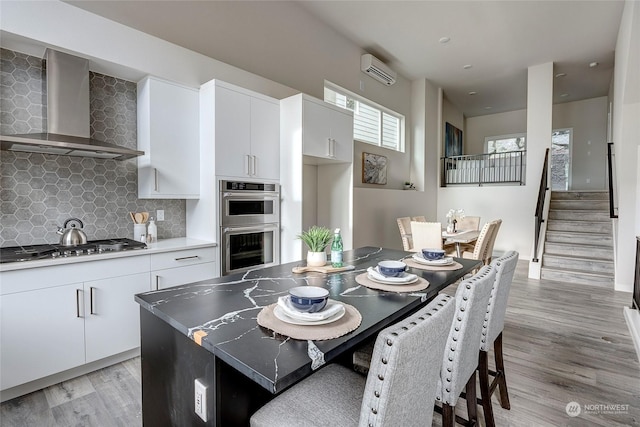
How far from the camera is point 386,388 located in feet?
2.68

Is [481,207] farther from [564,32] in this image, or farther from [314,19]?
[314,19]

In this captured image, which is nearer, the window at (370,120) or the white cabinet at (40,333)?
the white cabinet at (40,333)

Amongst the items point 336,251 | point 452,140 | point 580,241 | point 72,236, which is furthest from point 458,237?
point 452,140

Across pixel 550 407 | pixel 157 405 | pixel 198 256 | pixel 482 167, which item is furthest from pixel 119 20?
pixel 482 167

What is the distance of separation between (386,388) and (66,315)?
233cm

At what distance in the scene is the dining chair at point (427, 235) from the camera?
168 inches

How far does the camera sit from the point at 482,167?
7863 millimetres

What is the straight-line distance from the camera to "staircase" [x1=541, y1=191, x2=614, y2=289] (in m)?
4.93

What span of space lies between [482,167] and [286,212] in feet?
20.5

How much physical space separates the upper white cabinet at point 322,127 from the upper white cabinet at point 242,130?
279 mm

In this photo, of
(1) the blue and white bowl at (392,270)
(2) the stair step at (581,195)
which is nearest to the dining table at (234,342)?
(1) the blue and white bowl at (392,270)

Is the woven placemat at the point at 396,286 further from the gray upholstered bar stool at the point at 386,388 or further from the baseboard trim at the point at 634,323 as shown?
the baseboard trim at the point at 634,323

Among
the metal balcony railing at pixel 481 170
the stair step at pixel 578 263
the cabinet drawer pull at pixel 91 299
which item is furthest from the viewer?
the metal balcony railing at pixel 481 170

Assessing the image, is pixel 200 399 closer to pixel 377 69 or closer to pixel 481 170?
pixel 377 69
